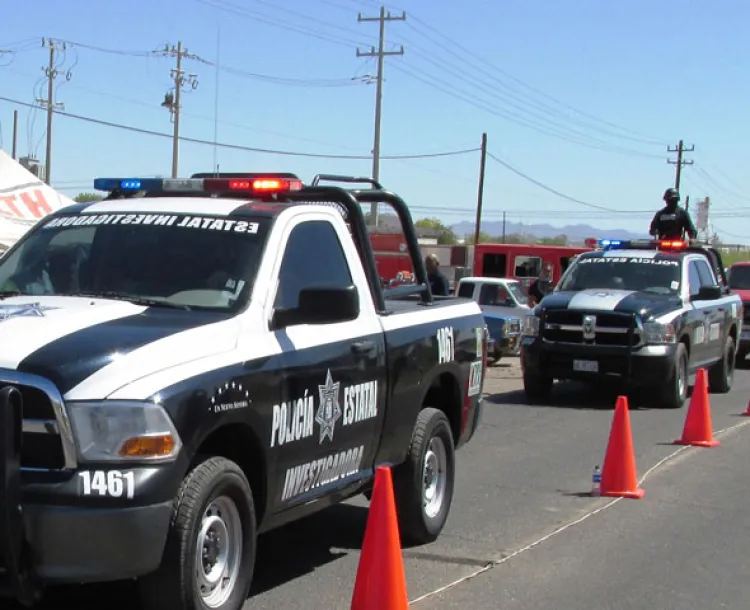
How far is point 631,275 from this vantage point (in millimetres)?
15930

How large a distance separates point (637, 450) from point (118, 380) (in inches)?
312

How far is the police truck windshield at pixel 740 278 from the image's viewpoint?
1020 inches

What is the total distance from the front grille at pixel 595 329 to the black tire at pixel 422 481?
311 inches

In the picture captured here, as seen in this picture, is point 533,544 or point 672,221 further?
point 672,221

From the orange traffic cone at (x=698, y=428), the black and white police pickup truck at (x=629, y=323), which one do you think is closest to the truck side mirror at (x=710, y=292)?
the black and white police pickup truck at (x=629, y=323)

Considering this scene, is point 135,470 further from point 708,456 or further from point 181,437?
point 708,456

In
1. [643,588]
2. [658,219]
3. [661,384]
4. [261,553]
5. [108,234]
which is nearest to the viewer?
[108,234]

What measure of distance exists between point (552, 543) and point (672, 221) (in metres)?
11.6

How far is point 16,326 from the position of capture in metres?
4.55

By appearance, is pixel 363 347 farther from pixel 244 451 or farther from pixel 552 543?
pixel 552 543

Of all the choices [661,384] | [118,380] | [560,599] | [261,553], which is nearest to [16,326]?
[118,380]

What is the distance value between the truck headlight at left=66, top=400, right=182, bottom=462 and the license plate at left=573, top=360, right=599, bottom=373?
11130mm

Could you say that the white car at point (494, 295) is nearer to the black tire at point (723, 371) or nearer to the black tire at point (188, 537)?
the black tire at point (723, 371)

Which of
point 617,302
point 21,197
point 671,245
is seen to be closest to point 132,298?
point 617,302
